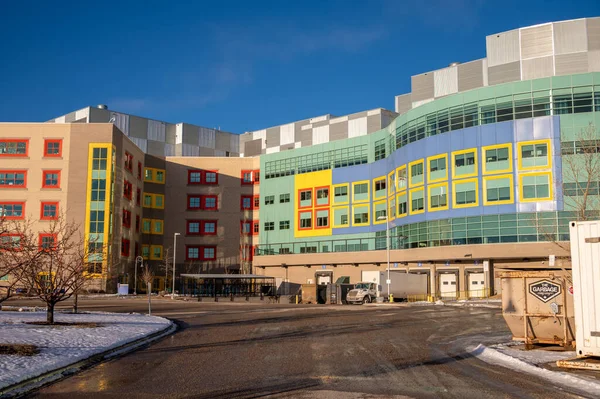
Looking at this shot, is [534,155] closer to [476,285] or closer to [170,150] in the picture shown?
[476,285]

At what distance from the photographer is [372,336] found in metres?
20.2

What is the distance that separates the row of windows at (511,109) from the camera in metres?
60.3

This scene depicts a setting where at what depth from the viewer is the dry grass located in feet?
A: 44.3

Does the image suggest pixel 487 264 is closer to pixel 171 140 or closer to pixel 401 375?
pixel 401 375

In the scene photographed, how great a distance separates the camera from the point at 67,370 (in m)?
12.4

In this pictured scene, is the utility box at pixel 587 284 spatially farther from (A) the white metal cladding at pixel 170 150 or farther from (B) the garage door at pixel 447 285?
(A) the white metal cladding at pixel 170 150

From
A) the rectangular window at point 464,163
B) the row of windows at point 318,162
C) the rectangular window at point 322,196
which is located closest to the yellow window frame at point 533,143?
the rectangular window at point 464,163

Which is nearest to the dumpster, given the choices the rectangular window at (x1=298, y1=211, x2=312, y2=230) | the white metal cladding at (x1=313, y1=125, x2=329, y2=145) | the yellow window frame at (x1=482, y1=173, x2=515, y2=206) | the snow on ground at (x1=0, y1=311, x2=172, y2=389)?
the snow on ground at (x1=0, y1=311, x2=172, y2=389)

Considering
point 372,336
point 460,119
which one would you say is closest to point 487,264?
point 460,119

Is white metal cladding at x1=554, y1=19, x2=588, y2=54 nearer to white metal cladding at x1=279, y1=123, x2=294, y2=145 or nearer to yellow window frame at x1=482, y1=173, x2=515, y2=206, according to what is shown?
yellow window frame at x1=482, y1=173, x2=515, y2=206

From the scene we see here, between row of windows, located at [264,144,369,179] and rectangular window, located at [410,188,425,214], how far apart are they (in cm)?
1346

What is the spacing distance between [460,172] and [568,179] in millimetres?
11311

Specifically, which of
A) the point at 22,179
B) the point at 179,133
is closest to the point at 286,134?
the point at 179,133

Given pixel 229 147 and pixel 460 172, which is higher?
pixel 229 147
